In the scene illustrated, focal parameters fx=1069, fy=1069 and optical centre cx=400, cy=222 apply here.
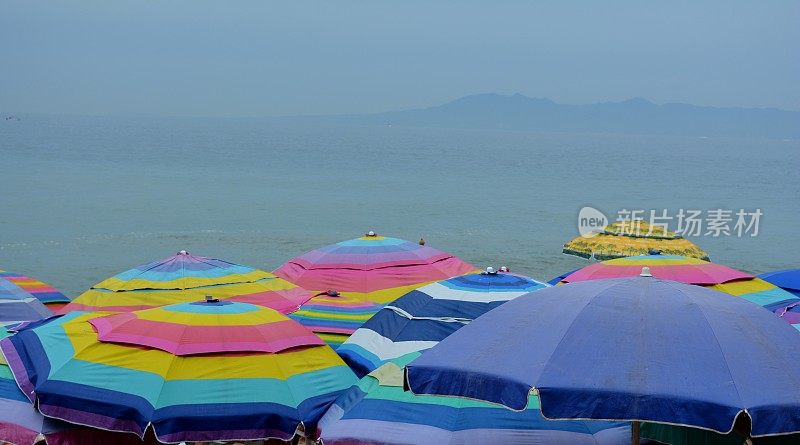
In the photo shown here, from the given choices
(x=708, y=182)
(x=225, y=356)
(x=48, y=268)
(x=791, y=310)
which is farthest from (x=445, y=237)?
(x=708, y=182)

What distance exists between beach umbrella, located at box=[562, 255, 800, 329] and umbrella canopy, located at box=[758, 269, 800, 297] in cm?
61

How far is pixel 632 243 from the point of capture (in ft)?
60.8

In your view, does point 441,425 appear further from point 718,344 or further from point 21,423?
point 21,423

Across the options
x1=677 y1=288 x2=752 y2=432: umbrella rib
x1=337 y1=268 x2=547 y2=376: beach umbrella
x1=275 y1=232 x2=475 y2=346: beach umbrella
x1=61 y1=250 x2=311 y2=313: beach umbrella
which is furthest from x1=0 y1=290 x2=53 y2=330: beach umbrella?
x1=677 y1=288 x2=752 y2=432: umbrella rib

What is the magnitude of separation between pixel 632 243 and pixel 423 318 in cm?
1173

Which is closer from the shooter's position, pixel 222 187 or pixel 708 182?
pixel 222 187

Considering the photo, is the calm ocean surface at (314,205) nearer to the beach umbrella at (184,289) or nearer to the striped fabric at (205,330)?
the beach umbrella at (184,289)

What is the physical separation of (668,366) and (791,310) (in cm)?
465

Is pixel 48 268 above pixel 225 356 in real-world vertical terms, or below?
below

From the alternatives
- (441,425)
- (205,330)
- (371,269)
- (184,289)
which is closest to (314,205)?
(371,269)

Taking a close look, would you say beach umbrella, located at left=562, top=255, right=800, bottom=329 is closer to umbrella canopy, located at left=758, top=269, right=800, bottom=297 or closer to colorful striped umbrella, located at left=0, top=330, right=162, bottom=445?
umbrella canopy, located at left=758, top=269, right=800, bottom=297

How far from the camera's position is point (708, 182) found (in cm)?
8688

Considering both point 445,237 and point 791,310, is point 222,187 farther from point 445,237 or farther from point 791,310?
point 791,310

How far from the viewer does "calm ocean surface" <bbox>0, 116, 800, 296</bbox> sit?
104ft
